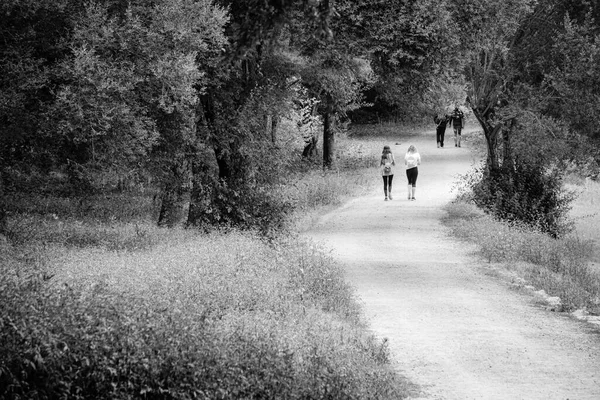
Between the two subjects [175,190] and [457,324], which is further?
[175,190]

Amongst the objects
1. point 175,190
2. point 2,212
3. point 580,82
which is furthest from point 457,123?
point 2,212

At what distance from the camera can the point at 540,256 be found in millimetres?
20141

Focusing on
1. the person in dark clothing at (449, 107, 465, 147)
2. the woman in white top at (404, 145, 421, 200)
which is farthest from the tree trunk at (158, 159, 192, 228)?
the person in dark clothing at (449, 107, 465, 147)

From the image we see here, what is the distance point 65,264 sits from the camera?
1360cm

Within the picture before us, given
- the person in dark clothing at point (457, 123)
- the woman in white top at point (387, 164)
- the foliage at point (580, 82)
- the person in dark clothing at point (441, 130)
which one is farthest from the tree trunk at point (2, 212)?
the person in dark clothing at point (457, 123)

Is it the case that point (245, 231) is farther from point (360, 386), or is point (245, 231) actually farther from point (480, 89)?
point (480, 89)

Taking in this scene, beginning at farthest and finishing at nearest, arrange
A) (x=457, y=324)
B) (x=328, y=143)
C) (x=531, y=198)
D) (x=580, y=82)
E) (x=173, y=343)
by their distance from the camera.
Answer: (x=328, y=143) → (x=531, y=198) → (x=580, y=82) → (x=457, y=324) → (x=173, y=343)

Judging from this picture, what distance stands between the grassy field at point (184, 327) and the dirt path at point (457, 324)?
643 mm

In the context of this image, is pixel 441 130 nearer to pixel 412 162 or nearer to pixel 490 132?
pixel 490 132

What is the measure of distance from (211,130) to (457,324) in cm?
1019

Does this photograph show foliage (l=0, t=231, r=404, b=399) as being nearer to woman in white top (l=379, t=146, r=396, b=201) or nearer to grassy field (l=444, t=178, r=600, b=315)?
grassy field (l=444, t=178, r=600, b=315)

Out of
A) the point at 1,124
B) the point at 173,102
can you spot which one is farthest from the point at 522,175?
the point at 1,124

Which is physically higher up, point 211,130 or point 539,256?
point 211,130

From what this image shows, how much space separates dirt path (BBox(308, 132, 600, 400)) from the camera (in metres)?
Answer: 10.5
